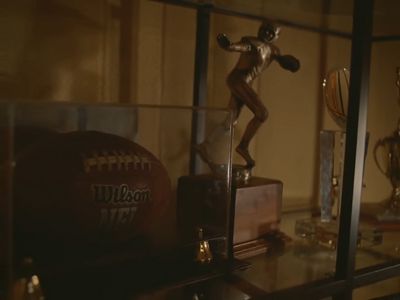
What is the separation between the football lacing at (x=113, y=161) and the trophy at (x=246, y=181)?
0.16m

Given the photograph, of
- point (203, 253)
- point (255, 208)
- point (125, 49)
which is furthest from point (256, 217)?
point (125, 49)

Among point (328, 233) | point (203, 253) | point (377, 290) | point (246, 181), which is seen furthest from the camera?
point (377, 290)

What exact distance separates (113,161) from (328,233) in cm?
46

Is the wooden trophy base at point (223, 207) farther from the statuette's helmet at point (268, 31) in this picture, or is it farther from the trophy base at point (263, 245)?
the statuette's helmet at point (268, 31)

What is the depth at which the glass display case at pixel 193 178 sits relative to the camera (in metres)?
0.46

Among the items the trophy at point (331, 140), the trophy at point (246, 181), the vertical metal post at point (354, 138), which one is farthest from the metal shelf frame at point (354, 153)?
the trophy at point (331, 140)

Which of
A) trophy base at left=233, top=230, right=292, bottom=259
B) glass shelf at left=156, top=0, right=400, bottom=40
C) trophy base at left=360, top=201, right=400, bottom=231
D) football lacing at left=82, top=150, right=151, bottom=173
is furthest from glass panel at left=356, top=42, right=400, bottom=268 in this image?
football lacing at left=82, top=150, right=151, bottom=173

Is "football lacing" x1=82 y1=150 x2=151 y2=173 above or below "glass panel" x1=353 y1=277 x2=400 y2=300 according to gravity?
above

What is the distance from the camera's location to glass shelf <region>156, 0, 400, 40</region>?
812 mm

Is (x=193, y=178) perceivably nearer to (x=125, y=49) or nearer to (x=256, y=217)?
(x=256, y=217)

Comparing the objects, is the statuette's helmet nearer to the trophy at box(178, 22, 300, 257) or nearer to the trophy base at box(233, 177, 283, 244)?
the trophy at box(178, 22, 300, 257)

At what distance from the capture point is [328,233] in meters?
0.80

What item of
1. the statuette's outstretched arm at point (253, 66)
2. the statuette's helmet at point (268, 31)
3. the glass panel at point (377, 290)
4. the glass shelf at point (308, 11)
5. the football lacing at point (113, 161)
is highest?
the glass shelf at point (308, 11)

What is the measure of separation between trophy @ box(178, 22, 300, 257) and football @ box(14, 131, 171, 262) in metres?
0.16
